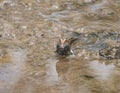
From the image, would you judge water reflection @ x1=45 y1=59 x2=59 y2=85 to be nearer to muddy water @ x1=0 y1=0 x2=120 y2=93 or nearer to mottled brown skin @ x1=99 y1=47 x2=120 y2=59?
muddy water @ x1=0 y1=0 x2=120 y2=93

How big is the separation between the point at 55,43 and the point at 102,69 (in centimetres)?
126

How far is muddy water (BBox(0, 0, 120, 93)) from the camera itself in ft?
15.3

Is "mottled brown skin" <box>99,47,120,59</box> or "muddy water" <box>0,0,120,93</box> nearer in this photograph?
"muddy water" <box>0,0,120,93</box>

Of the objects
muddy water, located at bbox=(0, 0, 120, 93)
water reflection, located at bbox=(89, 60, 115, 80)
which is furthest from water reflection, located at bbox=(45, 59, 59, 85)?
water reflection, located at bbox=(89, 60, 115, 80)

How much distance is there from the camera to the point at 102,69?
5176 millimetres

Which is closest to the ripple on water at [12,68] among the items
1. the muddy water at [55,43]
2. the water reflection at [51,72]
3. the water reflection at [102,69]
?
the muddy water at [55,43]

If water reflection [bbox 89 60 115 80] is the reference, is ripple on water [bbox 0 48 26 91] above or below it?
above

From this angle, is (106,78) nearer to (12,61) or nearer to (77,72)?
(77,72)

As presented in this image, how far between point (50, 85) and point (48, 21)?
303 centimetres

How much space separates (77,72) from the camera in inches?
198

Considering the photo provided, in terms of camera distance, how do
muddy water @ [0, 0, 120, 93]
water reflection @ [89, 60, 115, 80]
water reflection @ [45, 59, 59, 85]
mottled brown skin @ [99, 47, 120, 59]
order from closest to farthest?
muddy water @ [0, 0, 120, 93] < water reflection @ [45, 59, 59, 85] < water reflection @ [89, 60, 115, 80] < mottled brown skin @ [99, 47, 120, 59]

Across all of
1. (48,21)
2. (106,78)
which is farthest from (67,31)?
(106,78)

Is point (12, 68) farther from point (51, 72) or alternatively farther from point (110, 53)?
point (110, 53)

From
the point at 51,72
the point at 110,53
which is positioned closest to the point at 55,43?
the point at 110,53
